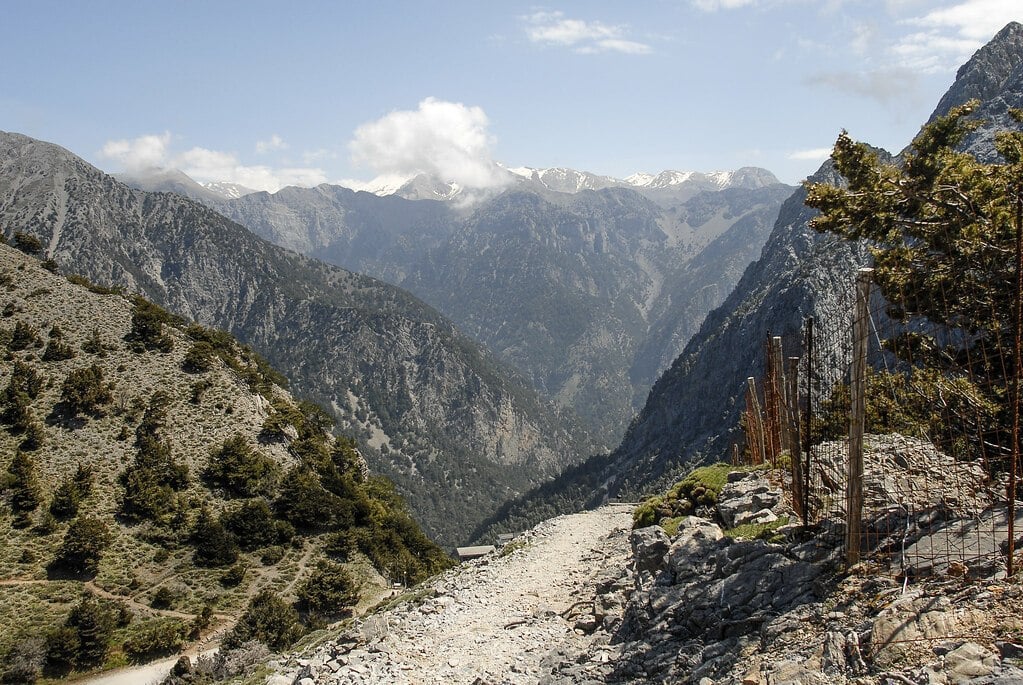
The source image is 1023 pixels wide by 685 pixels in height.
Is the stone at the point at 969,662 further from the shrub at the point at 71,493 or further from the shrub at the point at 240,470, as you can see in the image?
the shrub at the point at 240,470

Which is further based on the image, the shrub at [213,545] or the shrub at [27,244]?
the shrub at [27,244]

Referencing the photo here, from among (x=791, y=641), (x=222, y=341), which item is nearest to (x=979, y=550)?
(x=791, y=641)

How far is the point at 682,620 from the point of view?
35.6 ft

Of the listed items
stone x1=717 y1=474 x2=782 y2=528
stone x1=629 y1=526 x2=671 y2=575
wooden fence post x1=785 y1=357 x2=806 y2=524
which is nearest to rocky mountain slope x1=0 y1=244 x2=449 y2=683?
stone x1=629 y1=526 x2=671 y2=575

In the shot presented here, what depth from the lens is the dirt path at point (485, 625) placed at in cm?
1338

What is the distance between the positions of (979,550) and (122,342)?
162ft

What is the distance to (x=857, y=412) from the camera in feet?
29.3

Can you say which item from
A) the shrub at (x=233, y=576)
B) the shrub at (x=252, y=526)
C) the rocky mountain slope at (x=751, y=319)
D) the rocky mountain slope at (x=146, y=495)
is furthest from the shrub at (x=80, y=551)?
the rocky mountain slope at (x=751, y=319)

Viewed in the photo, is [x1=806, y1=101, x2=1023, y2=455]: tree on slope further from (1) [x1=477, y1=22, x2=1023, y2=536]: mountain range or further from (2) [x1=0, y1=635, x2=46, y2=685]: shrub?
(1) [x1=477, y1=22, x2=1023, y2=536]: mountain range

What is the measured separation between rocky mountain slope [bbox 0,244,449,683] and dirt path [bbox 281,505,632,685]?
12563mm

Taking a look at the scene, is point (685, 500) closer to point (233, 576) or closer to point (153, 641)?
point (153, 641)

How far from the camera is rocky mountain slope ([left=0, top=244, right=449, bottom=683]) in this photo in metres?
27.2

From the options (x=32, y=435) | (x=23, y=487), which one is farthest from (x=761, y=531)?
(x=32, y=435)

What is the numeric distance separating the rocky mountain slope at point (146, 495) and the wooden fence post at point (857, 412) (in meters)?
25.1
